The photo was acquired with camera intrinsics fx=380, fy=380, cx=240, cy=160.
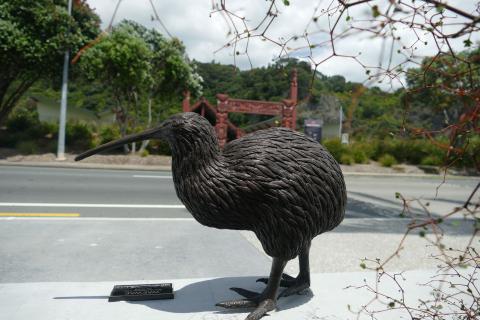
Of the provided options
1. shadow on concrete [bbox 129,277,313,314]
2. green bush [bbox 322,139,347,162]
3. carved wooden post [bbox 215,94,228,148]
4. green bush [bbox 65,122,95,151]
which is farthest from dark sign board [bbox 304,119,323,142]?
shadow on concrete [bbox 129,277,313,314]

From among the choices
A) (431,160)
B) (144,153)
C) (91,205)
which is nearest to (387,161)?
(431,160)

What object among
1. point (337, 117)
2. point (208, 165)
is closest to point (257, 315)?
point (208, 165)

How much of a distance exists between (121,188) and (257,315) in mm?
6436

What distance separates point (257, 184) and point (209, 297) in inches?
39.6

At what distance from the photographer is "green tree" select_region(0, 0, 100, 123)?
463 inches

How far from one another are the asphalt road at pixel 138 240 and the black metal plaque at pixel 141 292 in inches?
25.4

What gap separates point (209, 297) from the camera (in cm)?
275

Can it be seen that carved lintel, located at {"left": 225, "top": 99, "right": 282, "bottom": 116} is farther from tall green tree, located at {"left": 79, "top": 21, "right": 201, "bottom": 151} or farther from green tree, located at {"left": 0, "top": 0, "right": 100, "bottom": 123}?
green tree, located at {"left": 0, "top": 0, "right": 100, "bottom": 123}

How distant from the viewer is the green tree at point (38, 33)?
1177 cm

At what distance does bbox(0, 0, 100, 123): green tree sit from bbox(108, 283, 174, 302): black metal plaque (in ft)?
36.5

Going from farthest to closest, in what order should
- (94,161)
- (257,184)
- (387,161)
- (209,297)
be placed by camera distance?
(387,161) < (94,161) < (209,297) < (257,184)

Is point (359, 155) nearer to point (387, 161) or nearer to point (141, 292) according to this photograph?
point (387, 161)

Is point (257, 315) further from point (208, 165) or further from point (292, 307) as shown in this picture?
point (208, 165)

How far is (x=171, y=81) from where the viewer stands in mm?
14945
